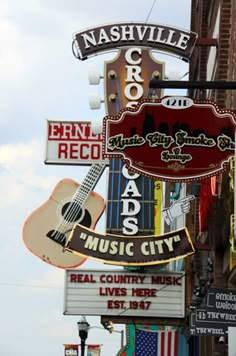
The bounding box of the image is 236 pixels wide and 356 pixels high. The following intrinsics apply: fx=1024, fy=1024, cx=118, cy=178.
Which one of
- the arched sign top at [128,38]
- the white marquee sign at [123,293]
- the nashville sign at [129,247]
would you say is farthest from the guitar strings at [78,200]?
the arched sign top at [128,38]

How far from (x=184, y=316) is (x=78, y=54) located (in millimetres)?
7903

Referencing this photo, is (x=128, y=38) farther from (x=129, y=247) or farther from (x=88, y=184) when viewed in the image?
(x=129, y=247)

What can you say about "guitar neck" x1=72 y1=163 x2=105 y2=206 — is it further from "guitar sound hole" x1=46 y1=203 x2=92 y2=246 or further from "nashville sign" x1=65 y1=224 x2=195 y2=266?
"nashville sign" x1=65 y1=224 x2=195 y2=266

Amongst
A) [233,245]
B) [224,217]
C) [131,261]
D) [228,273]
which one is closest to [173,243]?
[131,261]

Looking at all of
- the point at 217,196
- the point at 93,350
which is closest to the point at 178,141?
the point at 217,196

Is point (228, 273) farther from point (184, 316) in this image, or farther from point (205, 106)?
point (205, 106)

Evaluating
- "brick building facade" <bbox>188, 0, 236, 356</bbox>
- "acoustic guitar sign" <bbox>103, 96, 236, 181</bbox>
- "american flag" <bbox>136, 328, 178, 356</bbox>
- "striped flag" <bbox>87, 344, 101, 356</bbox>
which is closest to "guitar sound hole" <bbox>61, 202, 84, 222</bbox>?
"brick building facade" <bbox>188, 0, 236, 356</bbox>

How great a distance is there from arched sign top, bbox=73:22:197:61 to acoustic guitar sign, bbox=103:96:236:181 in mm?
12062

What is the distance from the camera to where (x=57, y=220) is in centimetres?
3014

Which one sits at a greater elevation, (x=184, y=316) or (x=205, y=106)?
(x=205, y=106)

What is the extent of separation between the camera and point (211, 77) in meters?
28.8

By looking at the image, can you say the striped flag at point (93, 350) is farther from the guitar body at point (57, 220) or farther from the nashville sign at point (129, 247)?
the nashville sign at point (129, 247)

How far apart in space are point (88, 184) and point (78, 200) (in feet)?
1.82

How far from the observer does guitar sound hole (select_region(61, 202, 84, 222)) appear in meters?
30.1
